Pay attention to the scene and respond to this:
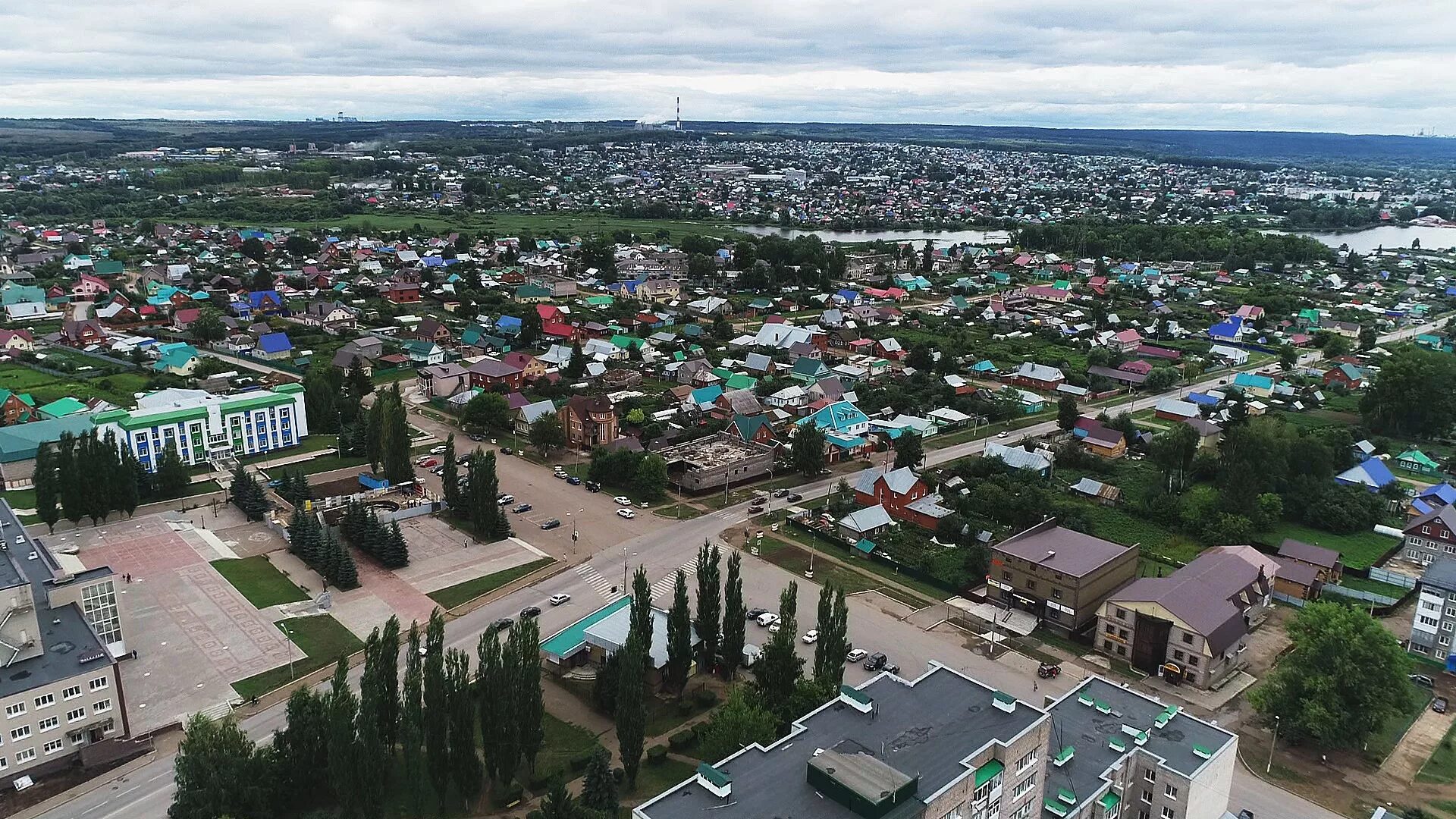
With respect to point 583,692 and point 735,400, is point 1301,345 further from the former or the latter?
point 583,692

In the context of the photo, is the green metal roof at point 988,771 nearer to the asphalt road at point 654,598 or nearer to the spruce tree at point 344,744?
the asphalt road at point 654,598

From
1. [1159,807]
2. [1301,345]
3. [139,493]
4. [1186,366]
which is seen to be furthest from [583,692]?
[1301,345]

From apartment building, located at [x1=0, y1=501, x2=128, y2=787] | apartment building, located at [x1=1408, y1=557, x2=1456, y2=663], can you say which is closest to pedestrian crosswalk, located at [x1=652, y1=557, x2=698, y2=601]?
apartment building, located at [x1=0, y1=501, x2=128, y2=787]

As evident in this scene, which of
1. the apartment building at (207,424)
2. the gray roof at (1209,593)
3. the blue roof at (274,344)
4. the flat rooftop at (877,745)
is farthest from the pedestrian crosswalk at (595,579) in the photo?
the blue roof at (274,344)

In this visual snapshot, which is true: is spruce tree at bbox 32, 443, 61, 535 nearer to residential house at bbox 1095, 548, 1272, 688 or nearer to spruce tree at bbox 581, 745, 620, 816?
spruce tree at bbox 581, 745, 620, 816

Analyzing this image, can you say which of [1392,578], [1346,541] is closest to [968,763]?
[1392,578]

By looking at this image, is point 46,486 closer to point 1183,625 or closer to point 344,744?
point 344,744

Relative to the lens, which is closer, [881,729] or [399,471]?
[881,729]
